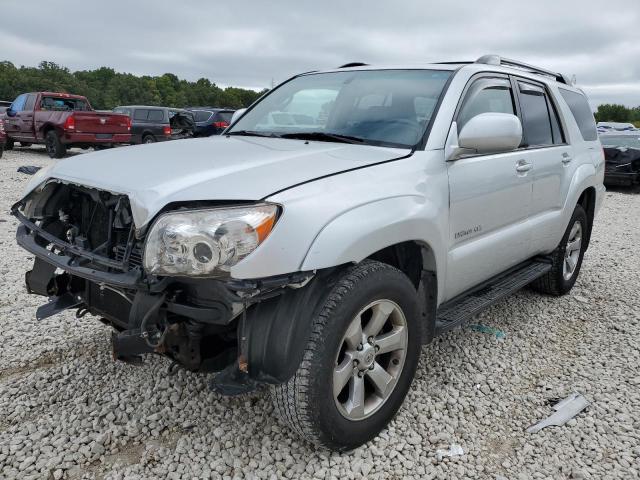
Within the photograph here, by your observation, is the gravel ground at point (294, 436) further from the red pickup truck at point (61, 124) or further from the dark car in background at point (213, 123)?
the dark car in background at point (213, 123)

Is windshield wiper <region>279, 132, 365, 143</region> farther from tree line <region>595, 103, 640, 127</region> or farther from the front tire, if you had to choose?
tree line <region>595, 103, 640, 127</region>

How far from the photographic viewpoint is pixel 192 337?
2131 mm

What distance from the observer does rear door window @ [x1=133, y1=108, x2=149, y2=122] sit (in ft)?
58.2

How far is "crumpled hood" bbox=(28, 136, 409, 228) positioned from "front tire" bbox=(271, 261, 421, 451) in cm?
50

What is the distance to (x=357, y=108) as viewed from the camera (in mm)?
3172

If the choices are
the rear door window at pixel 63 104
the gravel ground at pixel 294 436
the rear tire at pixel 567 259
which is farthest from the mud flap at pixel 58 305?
the rear door window at pixel 63 104

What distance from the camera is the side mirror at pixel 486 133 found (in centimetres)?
272

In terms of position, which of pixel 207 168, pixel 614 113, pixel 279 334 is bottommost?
pixel 279 334

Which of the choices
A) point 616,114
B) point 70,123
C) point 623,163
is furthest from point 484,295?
point 616,114

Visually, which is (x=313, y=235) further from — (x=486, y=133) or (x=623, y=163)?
(x=623, y=163)

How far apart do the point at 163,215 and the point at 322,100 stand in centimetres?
175

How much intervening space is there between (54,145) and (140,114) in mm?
4172

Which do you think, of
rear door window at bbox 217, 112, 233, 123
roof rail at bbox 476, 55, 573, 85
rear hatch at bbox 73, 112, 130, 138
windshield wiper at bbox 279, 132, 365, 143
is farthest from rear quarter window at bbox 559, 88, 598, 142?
rear door window at bbox 217, 112, 233, 123

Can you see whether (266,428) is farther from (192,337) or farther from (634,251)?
(634,251)
